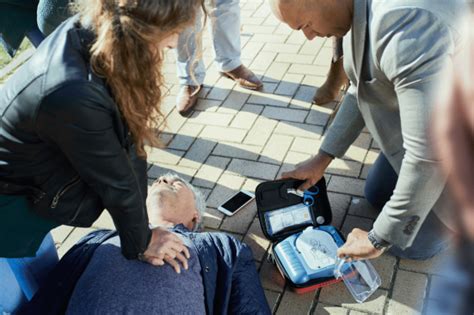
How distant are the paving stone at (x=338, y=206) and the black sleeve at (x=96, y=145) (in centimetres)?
145

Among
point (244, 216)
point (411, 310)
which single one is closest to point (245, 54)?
point (244, 216)

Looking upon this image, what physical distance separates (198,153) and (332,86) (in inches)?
44.3

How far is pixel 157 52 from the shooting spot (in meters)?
1.80

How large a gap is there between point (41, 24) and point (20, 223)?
4.49 feet

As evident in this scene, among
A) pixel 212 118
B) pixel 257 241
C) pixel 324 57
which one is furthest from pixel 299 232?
pixel 324 57

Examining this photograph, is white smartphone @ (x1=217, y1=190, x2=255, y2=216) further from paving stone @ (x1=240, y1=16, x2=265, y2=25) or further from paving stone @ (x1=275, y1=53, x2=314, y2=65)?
paving stone @ (x1=240, y1=16, x2=265, y2=25)

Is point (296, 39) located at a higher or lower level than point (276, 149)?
lower

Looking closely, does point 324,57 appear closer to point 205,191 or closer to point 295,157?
point 295,157

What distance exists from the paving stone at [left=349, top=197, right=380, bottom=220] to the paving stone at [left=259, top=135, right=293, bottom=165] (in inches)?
24.2

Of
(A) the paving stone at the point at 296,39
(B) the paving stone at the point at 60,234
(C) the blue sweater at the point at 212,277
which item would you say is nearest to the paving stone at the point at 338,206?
(C) the blue sweater at the point at 212,277

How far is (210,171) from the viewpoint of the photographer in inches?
148

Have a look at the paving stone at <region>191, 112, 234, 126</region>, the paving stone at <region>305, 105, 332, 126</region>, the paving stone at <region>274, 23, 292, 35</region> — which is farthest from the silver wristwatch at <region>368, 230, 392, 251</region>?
the paving stone at <region>274, 23, 292, 35</region>

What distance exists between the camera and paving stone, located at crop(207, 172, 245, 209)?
11.6 feet

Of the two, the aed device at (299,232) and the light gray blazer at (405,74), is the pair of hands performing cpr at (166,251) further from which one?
the light gray blazer at (405,74)
